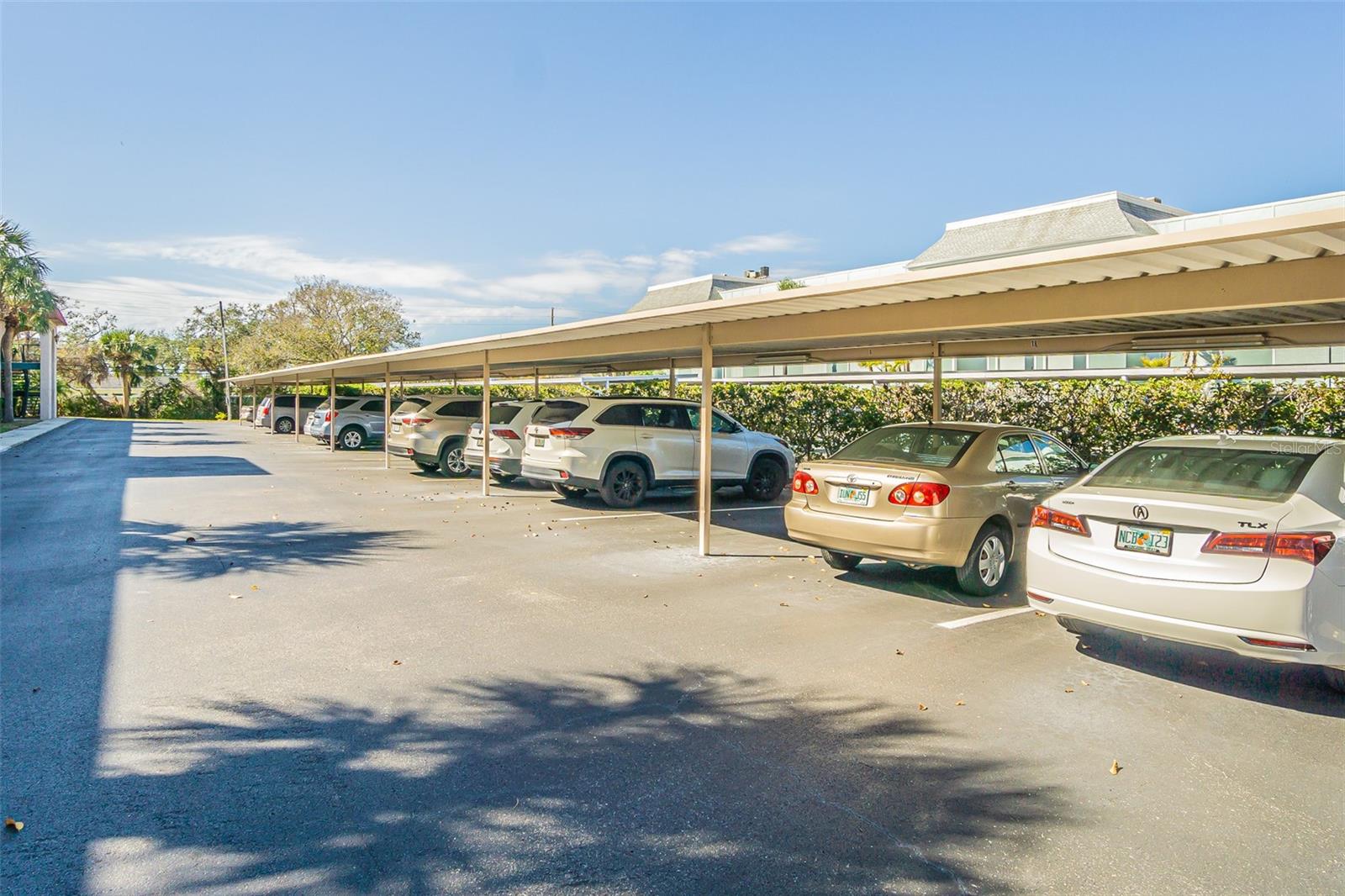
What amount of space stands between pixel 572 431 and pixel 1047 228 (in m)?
34.4

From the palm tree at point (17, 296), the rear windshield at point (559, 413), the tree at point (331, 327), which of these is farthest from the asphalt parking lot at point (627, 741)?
the tree at point (331, 327)

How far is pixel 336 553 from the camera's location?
8703 mm

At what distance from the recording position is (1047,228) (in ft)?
127

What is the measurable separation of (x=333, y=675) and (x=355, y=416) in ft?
72.2

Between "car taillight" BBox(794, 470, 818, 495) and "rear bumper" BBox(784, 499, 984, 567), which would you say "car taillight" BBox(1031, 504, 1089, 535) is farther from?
"car taillight" BBox(794, 470, 818, 495)

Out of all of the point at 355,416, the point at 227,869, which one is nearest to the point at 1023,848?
the point at 227,869

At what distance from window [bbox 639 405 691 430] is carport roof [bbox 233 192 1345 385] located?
1.06 metres

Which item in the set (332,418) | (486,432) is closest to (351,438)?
(332,418)

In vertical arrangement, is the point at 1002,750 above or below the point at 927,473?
below

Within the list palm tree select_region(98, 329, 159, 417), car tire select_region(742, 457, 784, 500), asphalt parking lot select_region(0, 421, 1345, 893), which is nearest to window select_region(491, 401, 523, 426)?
car tire select_region(742, 457, 784, 500)

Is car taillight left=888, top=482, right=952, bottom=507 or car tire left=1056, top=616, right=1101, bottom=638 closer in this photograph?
car tire left=1056, top=616, right=1101, bottom=638

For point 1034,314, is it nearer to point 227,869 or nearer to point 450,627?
point 450,627

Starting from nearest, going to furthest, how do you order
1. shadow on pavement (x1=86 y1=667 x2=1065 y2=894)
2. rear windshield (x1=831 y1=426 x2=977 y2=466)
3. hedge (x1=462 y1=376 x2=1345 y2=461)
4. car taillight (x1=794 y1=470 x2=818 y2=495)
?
shadow on pavement (x1=86 y1=667 x2=1065 y2=894) < rear windshield (x1=831 y1=426 x2=977 y2=466) < car taillight (x1=794 y1=470 x2=818 y2=495) < hedge (x1=462 y1=376 x2=1345 y2=461)

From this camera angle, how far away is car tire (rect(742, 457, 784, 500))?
1298cm
